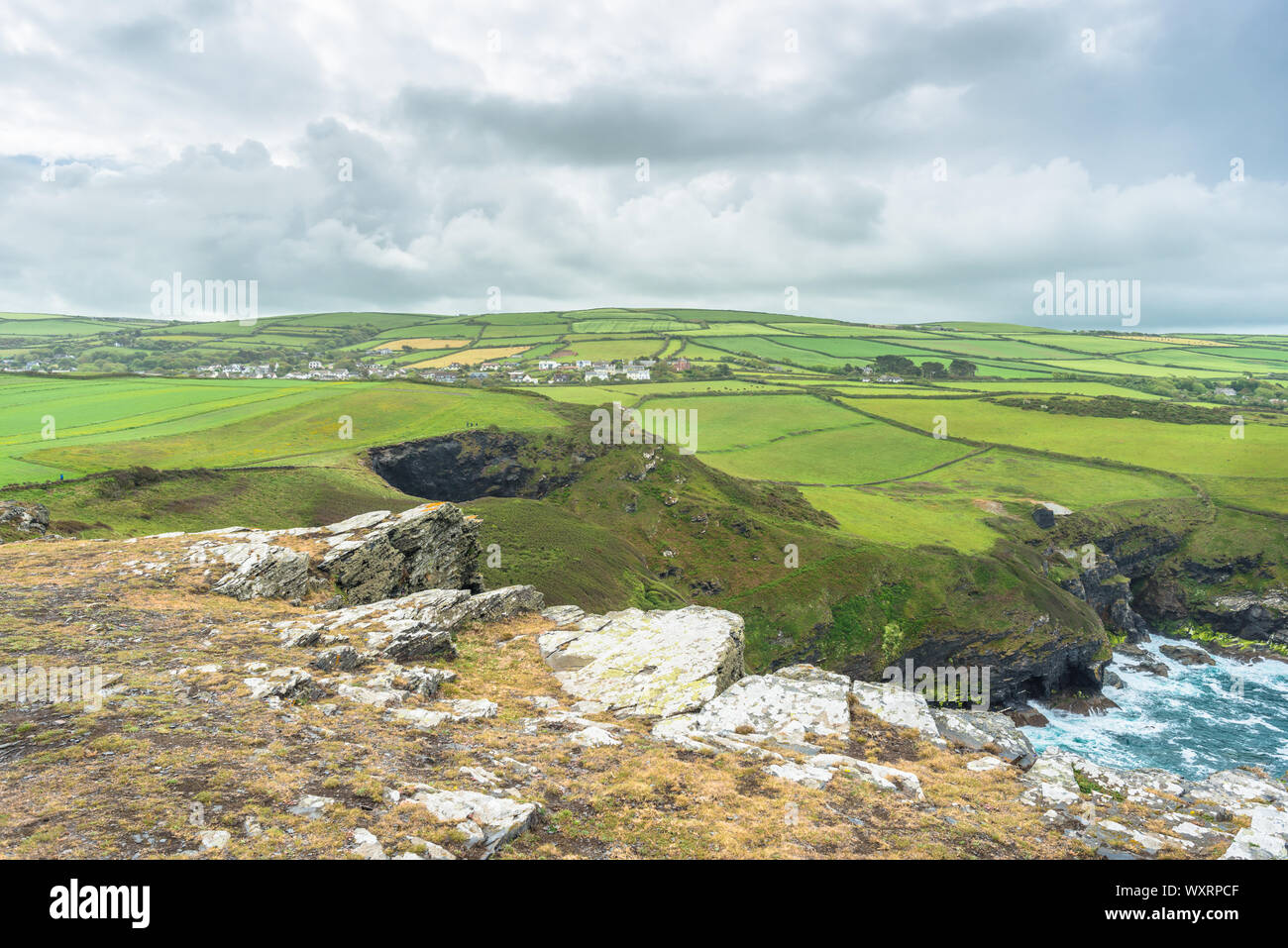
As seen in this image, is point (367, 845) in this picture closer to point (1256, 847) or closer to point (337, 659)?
point (337, 659)

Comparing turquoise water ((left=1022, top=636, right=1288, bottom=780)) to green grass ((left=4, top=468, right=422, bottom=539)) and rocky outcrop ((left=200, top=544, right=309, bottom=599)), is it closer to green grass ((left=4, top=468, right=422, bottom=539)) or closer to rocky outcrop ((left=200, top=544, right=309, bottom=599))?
Result: rocky outcrop ((left=200, top=544, right=309, bottom=599))

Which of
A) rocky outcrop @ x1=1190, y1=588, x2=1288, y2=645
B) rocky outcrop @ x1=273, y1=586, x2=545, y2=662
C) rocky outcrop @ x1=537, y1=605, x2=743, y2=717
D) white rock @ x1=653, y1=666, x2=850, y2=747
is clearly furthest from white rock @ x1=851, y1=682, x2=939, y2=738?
rocky outcrop @ x1=1190, y1=588, x2=1288, y2=645

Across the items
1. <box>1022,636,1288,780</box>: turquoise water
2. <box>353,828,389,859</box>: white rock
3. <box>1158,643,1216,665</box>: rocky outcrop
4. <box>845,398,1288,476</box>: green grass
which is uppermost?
A: <box>845,398,1288,476</box>: green grass

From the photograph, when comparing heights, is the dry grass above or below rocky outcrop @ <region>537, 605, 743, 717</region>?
above

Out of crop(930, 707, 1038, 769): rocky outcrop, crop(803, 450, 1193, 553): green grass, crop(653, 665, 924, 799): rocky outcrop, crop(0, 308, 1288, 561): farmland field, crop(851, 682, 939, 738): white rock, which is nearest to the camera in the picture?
crop(653, 665, 924, 799): rocky outcrop

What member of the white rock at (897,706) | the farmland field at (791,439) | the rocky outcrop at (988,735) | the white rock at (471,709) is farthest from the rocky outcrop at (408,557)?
the farmland field at (791,439)
